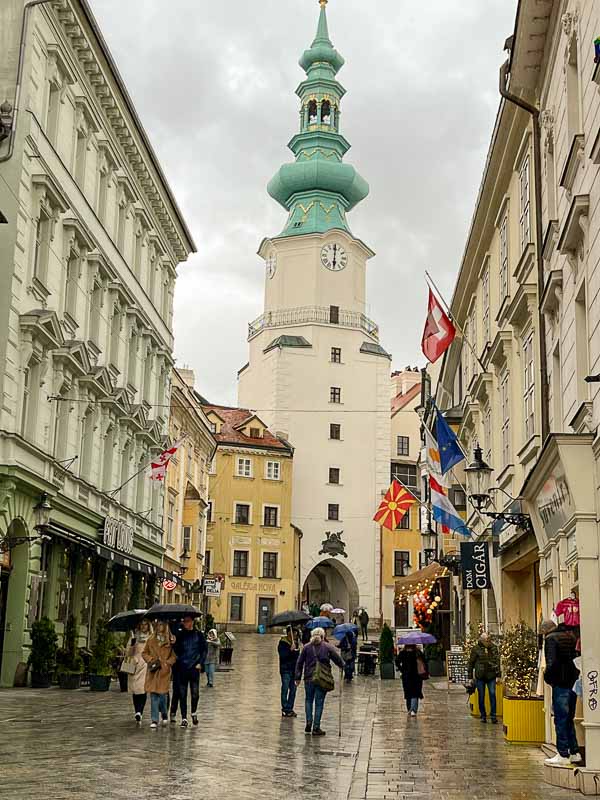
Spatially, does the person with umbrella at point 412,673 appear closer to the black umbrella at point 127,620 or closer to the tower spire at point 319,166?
the black umbrella at point 127,620

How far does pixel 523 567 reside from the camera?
22.4 meters

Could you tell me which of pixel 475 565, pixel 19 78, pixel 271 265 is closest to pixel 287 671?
pixel 475 565

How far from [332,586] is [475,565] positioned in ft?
190

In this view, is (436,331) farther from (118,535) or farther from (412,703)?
(118,535)

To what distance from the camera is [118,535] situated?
3409 cm

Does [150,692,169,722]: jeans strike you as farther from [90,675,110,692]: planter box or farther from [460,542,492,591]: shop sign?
[460,542,492,591]: shop sign

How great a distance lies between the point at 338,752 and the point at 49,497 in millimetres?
13411

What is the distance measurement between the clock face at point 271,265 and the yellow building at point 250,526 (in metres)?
14.8

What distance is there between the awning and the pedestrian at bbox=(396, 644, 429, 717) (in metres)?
13.7

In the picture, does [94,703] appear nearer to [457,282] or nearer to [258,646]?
[457,282]

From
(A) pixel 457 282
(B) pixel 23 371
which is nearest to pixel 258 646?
(A) pixel 457 282

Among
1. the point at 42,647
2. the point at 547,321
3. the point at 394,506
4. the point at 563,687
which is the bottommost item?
the point at 563,687

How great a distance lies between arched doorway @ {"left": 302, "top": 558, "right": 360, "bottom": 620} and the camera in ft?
254

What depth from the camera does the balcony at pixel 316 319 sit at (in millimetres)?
80750
